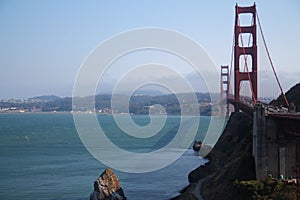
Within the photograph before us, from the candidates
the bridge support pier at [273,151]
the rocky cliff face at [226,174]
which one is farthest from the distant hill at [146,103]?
the bridge support pier at [273,151]

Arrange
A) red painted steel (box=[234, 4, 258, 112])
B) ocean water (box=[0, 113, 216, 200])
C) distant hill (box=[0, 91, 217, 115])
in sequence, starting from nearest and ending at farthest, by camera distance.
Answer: ocean water (box=[0, 113, 216, 200]) → red painted steel (box=[234, 4, 258, 112]) → distant hill (box=[0, 91, 217, 115])

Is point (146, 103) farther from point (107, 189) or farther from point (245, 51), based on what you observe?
point (107, 189)

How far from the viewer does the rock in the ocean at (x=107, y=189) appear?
21359 millimetres

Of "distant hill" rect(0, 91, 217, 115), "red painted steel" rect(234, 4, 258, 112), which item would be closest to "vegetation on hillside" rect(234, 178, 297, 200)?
"red painted steel" rect(234, 4, 258, 112)

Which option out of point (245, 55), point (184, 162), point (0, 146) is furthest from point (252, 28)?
point (0, 146)

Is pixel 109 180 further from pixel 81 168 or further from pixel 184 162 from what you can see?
pixel 184 162

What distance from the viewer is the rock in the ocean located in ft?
70.1

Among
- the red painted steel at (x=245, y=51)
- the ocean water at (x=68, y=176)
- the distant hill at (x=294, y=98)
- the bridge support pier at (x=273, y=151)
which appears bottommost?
the ocean water at (x=68, y=176)

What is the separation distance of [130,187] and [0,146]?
28371mm

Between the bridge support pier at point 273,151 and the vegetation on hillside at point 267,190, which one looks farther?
the bridge support pier at point 273,151

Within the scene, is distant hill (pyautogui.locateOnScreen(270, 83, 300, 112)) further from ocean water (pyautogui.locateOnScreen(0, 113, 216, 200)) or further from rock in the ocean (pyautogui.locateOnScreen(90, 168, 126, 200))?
rock in the ocean (pyautogui.locateOnScreen(90, 168, 126, 200))

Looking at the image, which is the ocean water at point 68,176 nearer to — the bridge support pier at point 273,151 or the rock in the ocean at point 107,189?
the rock in the ocean at point 107,189

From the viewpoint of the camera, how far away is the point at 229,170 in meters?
19.7

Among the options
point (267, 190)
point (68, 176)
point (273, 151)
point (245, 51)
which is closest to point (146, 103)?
point (245, 51)
